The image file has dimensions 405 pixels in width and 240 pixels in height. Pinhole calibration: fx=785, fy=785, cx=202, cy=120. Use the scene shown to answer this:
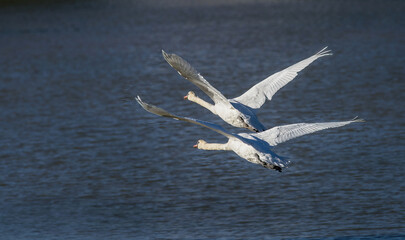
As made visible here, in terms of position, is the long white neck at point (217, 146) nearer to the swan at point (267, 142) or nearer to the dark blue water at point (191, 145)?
the swan at point (267, 142)

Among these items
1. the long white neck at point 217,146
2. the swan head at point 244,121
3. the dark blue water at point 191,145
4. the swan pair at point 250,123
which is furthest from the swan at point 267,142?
the dark blue water at point 191,145

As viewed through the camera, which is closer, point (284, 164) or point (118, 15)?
point (284, 164)

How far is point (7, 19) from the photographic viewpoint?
46.5 metres

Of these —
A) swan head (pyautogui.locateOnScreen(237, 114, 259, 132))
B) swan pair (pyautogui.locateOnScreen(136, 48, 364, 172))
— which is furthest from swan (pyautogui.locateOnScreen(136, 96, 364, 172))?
swan head (pyautogui.locateOnScreen(237, 114, 259, 132))

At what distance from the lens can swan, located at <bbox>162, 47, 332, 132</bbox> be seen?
9672mm

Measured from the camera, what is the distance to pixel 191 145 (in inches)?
617

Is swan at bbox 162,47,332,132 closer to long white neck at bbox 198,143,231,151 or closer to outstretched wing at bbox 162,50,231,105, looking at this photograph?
outstretched wing at bbox 162,50,231,105

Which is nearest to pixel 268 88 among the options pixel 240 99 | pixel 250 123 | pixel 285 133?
pixel 240 99

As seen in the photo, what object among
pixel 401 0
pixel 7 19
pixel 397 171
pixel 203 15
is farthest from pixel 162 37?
pixel 397 171

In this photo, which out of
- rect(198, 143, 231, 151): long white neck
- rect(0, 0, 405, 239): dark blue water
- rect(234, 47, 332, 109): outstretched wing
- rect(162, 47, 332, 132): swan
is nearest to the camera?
rect(162, 47, 332, 132): swan

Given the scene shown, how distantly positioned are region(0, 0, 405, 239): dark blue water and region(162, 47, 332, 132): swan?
152cm

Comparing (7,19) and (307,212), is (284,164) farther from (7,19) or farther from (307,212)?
(7,19)

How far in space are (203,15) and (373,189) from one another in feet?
111

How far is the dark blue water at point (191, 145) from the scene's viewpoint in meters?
11.6
